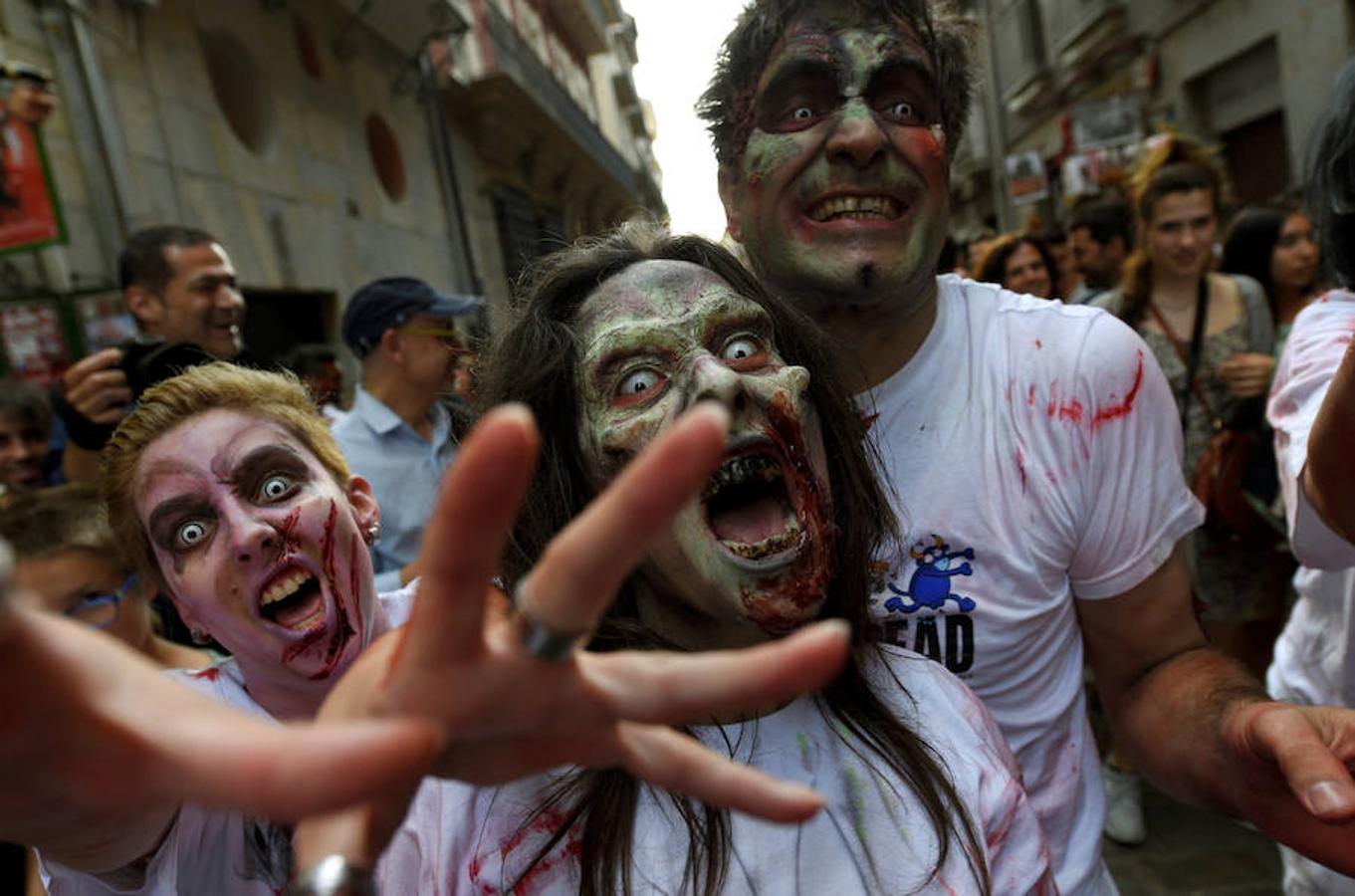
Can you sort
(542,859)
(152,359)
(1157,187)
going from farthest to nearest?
(1157,187) < (152,359) < (542,859)

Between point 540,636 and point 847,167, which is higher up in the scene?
point 847,167

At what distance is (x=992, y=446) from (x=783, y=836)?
0.77m

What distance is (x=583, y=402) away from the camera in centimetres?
127

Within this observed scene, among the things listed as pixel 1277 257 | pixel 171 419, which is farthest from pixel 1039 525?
pixel 1277 257

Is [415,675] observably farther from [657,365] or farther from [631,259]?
[631,259]

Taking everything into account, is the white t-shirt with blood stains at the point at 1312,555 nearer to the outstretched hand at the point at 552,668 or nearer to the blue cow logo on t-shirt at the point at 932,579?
the blue cow logo on t-shirt at the point at 932,579

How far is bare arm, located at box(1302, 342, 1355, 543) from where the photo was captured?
1312mm

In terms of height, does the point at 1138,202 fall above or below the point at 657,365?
above

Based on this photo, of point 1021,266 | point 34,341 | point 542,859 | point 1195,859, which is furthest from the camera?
point 34,341

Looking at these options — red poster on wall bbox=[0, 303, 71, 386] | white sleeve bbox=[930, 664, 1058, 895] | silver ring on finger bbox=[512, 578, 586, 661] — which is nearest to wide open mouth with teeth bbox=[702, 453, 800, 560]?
white sleeve bbox=[930, 664, 1058, 895]

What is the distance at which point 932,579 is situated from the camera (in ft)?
5.02

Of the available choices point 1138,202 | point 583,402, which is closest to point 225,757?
point 583,402

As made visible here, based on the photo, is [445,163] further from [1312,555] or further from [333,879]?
[333,879]

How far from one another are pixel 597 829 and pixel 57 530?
185 cm
